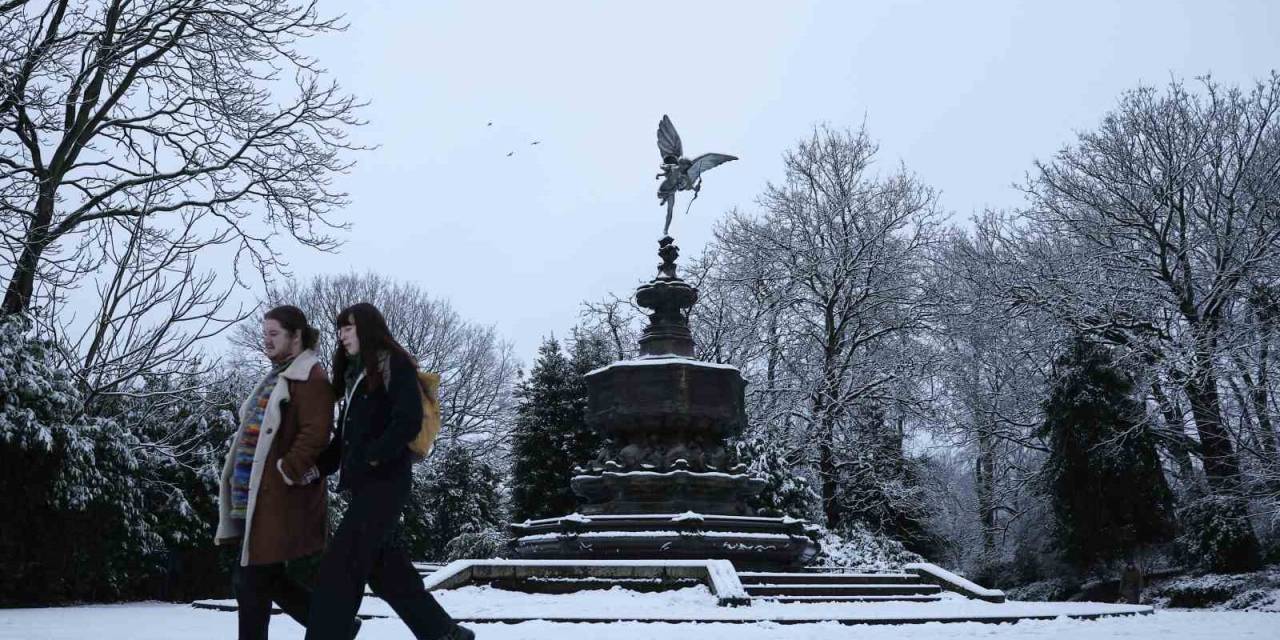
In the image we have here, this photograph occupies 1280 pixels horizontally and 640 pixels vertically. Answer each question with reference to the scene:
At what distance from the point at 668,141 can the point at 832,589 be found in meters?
6.81

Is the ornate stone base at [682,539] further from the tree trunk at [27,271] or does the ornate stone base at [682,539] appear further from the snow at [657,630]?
the tree trunk at [27,271]

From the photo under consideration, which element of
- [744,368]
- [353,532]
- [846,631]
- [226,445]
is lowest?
[846,631]

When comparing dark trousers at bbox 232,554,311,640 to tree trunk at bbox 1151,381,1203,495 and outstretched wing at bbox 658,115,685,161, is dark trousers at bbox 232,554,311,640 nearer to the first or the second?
outstretched wing at bbox 658,115,685,161

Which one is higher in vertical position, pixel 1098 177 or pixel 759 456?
pixel 1098 177

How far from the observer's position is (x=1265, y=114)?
63.5 ft

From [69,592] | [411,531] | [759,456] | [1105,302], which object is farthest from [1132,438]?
[69,592]

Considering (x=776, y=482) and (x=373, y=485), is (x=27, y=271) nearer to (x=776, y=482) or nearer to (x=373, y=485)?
(x=373, y=485)

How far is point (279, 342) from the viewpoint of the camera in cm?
434

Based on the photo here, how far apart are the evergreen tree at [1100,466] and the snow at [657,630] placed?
34.9 ft

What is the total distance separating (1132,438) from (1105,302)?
9.27 ft

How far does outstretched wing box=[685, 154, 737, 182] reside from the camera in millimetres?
13562

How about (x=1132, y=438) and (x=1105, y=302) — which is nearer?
(x=1132, y=438)

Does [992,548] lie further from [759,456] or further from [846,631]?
[846,631]

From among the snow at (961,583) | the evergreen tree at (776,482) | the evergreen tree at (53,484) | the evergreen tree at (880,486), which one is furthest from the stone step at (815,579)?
the evergreen tree at (880,486)
